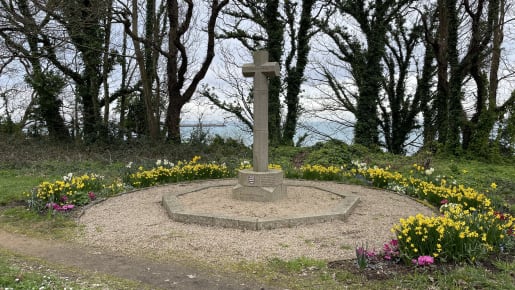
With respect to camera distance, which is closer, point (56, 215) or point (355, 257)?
point (355, 257)

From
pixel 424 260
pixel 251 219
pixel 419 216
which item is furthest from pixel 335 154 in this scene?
pixel 424 260

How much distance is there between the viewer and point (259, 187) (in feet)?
23.9

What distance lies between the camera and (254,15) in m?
18.2

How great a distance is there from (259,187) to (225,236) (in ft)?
6.20

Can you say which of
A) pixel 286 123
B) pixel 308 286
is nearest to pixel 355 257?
pixel 308 286

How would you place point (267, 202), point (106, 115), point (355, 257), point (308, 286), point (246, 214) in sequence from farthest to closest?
point (106, 115) < point (267, 202) < point (246, 214) < point (355, 257) < point (308, 286)

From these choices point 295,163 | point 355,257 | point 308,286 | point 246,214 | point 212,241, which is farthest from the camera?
point 295,163

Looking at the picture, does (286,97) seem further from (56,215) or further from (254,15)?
(56,215)

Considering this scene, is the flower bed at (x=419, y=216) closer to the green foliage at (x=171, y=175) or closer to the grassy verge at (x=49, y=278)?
the green foliage at (x=171, y=175)

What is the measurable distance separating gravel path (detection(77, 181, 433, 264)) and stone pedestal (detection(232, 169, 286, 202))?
0.61 metres

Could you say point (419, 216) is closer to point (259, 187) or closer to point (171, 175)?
point (259, 187)

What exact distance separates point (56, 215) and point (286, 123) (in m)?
12.9

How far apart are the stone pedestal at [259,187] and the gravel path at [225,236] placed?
0.61 metres

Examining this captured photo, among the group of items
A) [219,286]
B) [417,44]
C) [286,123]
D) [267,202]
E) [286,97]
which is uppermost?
[417,44]
